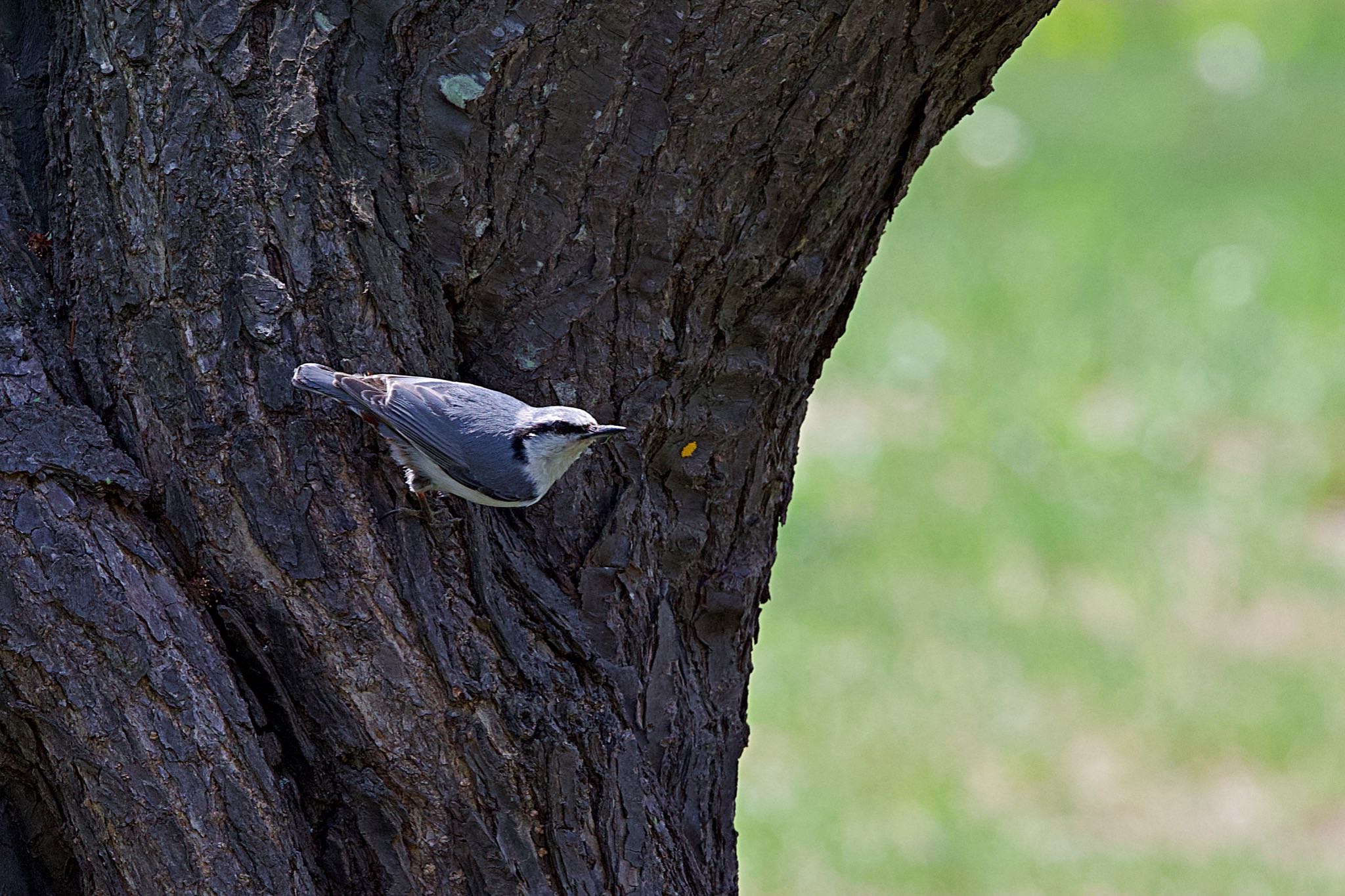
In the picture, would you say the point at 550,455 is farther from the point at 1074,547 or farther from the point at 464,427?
the point at 1074,547

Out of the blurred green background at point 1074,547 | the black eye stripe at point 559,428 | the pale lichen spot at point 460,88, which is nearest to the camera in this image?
the pale lichen spot at point 460,88

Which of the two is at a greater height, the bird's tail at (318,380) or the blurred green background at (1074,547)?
the blurred green background at (1074,547)

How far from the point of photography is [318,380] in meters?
2.06

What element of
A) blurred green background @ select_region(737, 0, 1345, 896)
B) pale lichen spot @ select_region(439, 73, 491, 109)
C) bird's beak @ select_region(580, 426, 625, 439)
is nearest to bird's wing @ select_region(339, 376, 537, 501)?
bird's beak @ select_region(580, 426, 625, 439)

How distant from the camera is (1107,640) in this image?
235 inches

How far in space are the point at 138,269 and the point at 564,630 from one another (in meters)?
0.87

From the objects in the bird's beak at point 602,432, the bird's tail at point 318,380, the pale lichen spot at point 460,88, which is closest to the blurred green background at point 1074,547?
the bird's beak at point 602,432

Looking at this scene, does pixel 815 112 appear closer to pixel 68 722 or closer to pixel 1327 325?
pixel 68 722

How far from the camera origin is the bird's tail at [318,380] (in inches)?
81.2

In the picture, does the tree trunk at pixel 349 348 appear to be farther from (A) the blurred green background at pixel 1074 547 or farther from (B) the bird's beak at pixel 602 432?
(A) the blurred green background at pixel 1074 547

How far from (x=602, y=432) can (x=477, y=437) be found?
0.68 feet

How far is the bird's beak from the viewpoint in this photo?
2.32 m

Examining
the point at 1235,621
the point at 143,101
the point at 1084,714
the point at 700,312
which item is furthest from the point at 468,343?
the point at 1235,621

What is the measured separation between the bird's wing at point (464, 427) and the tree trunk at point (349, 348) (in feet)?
0.17
